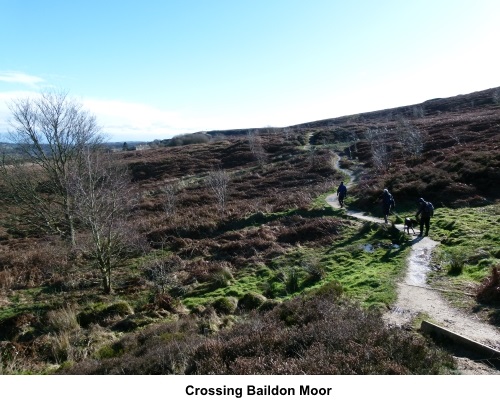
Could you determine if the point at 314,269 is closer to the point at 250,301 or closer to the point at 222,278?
the point at 250,301

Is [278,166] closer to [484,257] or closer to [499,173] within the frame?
[499,173]

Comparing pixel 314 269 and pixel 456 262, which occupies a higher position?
pixel 456 262

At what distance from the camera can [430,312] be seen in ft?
27.4

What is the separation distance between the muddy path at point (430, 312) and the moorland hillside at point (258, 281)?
333 millimetres

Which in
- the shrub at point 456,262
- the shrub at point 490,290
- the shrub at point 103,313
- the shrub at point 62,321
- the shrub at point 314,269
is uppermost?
the shrub at point 490,290

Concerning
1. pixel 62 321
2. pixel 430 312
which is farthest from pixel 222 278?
pixel 430 312

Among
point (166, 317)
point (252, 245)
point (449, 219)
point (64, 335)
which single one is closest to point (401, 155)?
point (449, 219)

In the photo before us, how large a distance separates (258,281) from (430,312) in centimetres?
697

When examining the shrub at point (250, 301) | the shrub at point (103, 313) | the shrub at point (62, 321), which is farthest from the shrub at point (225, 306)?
the shrub at point (62, 321)

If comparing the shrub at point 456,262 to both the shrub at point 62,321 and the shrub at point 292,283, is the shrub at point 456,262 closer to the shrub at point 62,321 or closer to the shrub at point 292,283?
the shrub at point 292,283

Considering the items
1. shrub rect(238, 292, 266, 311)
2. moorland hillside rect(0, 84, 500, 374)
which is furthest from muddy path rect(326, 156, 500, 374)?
shrub rect(238, 292, 266, 311)

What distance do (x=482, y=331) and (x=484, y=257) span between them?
17.5 ft

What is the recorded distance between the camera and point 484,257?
38.1ft

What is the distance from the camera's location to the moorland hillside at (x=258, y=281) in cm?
641
